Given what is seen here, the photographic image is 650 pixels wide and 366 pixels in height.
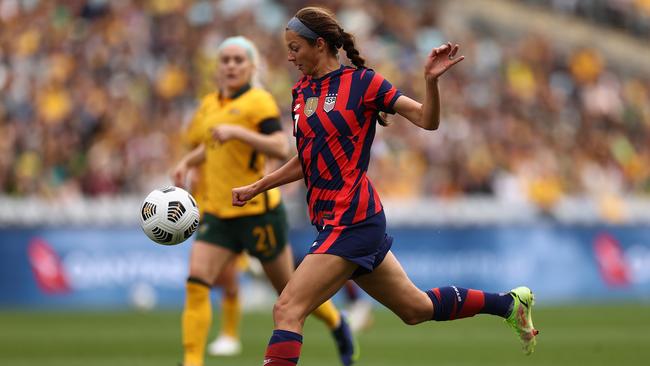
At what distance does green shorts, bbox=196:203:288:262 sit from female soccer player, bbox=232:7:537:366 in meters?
2.49

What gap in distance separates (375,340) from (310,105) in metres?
6.64

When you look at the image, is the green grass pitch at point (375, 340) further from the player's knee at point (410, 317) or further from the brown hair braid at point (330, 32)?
the brown hair braid at point (330, 32)

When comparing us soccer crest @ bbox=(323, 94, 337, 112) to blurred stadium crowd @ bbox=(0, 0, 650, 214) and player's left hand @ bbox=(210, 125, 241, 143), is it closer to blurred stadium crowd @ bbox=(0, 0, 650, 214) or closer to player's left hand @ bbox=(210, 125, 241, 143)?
player's left hand @ bbox=(210, 125, 241, 143)

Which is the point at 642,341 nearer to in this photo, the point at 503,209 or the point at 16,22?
the point at 503,209

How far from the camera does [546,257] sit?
21578 millimetres

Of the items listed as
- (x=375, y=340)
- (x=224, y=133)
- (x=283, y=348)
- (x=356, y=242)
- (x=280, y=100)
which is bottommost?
(x=283, y=348)

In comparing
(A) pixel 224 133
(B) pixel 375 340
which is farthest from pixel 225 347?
(A) pixel 224 133

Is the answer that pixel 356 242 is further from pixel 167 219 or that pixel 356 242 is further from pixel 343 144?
pixel 167 219

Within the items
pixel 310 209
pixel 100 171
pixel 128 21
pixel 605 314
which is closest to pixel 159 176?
pixel 100 171

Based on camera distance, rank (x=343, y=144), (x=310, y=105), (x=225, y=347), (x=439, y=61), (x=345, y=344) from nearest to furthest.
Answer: (x=439, y=61) < (x=343, y=144) < (x=310, y=105) < (x=345, y=344) < (x=225, y=347)

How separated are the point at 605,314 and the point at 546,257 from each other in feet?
12.1

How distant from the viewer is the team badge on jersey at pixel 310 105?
829 centimetres

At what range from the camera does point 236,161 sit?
1108cm

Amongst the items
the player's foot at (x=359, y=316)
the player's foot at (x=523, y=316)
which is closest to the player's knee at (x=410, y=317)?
the player's foot at (x=523, y=316)
